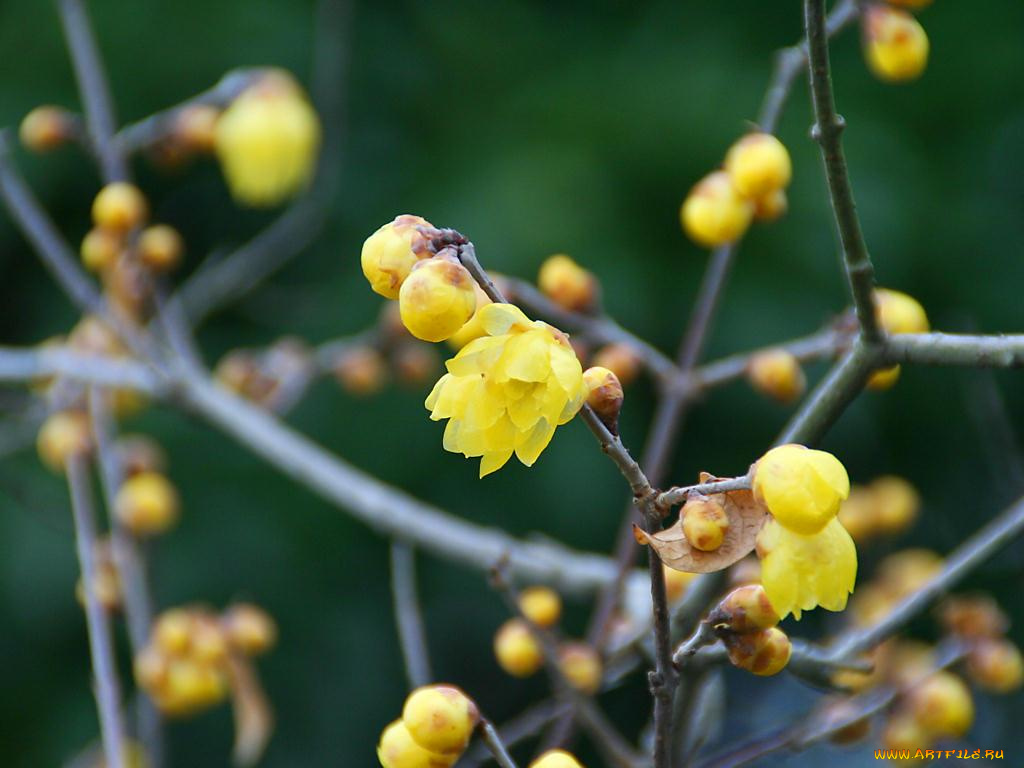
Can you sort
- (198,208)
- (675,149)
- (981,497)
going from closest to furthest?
1. (675,149)
2. (981,497)
3. (198,208)

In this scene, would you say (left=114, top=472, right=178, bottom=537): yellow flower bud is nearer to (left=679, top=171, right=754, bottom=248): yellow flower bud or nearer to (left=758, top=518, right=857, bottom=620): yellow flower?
(left=679, top=171, right=754, bottom=248): yellow flower bud

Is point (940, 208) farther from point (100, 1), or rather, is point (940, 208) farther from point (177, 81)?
point (100, 1)

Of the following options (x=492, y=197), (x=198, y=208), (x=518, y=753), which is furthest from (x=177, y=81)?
(x=518, y=753)

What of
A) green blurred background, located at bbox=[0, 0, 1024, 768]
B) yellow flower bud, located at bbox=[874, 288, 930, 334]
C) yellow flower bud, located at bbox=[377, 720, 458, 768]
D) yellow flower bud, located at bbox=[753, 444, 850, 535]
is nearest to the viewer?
yellow flower bud, located at bbox=[753, 444, 850, 535]

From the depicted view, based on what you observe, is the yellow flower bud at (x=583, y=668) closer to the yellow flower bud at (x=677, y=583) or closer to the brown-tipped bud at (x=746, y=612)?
the yellow flower bud at (x=677, y=583)

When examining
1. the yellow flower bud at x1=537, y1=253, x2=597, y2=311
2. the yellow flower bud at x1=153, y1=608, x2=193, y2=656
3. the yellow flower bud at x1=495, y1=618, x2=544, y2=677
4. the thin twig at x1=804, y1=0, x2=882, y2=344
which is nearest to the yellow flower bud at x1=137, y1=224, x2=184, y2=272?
the yellow flower bud at x1=153, y1=608, x2=193, y2=656
